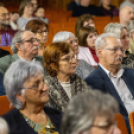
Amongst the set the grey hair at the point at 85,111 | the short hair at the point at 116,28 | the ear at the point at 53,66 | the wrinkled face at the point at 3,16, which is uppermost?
the wrinkled face at the point at 3,16

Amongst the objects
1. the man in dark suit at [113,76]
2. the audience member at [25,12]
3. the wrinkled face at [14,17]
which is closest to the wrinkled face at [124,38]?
the man in dark suit at [113,76]

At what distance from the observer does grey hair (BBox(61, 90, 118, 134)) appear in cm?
83

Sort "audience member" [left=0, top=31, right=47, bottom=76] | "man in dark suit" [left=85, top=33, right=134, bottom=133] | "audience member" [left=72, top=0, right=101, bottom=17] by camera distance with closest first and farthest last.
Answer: "man in dark suit" [left=85, top=33, right=134, bottom=133] → "audience member" [left=0, top=31, right=47, bottom=76] → "audience member" [left=72, top=0, right=101, bottom=17]

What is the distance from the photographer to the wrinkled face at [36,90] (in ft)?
3.90

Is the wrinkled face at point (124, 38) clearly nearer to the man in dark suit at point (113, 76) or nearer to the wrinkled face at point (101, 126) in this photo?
the man in dark suit at point (113, 76)

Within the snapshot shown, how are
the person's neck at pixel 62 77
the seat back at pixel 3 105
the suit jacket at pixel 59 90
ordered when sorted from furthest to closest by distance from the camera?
the person's neck at pixel 62 77, the suit jacket at pixel 59 90, the seat back at pixel 3 105

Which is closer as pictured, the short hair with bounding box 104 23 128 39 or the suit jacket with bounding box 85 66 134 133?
the suit jacket with bounding box 85 66 134 133

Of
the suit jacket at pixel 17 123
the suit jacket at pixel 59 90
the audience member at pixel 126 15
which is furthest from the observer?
the audience member at pixel 126 15

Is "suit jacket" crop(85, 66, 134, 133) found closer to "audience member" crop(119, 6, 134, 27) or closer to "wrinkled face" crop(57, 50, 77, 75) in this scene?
"wrinkled face" crop(57, 50, 77, 75)

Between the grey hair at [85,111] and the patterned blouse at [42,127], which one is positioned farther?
the patterned blouse at [42,127]

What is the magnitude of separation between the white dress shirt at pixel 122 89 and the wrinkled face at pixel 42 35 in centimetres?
73

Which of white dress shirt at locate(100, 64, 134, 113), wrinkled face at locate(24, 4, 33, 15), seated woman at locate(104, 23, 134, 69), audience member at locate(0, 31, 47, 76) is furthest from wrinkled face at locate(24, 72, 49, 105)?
wrinkled face at locate(24, 4, 33, 15)

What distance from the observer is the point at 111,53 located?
1.88 metres

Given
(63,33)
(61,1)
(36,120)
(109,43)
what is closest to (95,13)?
(61,1)
